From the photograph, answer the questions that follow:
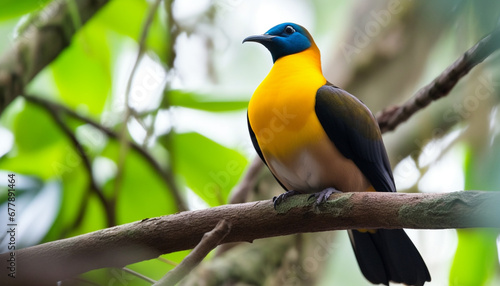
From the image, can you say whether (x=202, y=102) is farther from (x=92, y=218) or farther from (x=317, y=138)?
(x=317, y=138)

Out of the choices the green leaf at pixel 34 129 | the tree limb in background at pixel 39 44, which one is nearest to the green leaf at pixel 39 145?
the green leaf at pixel 34 129

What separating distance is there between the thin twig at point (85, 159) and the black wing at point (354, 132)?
134cm

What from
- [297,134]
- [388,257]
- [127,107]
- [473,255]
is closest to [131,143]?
[127,107]

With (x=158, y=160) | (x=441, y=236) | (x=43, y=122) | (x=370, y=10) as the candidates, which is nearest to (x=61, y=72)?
(x=43, y=122)

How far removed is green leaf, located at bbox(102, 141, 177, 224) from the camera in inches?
137

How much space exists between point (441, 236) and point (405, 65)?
4.48ft

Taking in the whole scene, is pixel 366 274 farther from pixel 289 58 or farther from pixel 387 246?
pixel 289 58

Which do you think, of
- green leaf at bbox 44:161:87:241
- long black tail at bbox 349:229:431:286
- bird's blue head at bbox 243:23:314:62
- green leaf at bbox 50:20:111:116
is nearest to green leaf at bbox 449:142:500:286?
long black tail at bbox 349:229:431:286

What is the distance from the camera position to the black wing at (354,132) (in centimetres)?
274

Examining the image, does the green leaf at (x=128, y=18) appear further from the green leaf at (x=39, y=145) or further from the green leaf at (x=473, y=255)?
the green leaf at (x=473, y=255)

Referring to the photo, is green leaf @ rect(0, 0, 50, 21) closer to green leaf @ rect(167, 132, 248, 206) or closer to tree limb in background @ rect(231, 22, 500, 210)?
green leaf @ rect(167, 132, 248, 206)

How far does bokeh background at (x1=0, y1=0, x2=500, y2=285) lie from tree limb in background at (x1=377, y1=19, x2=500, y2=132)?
0.40m

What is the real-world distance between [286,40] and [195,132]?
0.97 metres

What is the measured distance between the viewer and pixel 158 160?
3.62m
